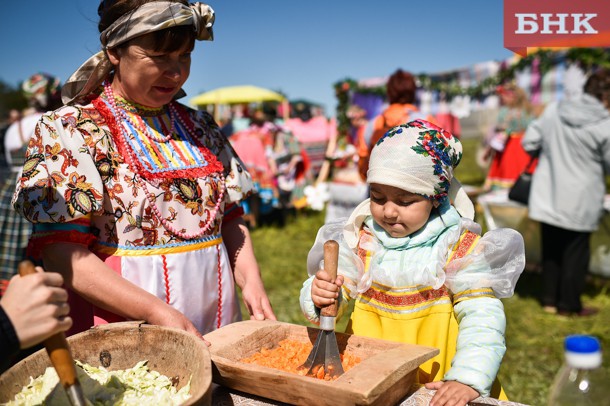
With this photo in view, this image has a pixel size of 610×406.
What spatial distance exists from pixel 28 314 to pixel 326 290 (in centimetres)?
76

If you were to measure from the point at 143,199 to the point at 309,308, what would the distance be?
599 mm

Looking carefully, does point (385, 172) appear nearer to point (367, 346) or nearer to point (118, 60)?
point (367, 346)

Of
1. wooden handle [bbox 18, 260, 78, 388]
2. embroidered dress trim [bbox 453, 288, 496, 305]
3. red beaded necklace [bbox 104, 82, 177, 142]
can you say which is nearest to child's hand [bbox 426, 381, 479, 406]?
embroidered dress trim [bbox 453, 288, 496, 305]

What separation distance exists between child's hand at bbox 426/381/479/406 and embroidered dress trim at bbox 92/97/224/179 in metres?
1.01

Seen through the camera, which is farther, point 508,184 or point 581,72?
point 581,72

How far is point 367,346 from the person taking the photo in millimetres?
1488

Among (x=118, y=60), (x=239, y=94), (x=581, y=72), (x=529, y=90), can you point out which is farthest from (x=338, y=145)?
(x=118, y=60)

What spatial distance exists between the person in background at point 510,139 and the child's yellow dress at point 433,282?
5646 millimetres

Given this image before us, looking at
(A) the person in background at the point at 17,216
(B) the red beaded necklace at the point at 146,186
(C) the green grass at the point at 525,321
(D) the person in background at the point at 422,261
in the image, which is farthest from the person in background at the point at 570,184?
(A) the person in background at the point at 17,216

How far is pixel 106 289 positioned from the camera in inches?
63.4

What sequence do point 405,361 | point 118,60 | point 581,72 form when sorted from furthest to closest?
point 581,72
point 118,60
point 405,361

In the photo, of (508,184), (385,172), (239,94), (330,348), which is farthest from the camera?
(239,94)

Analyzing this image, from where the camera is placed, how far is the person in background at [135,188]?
1.61m

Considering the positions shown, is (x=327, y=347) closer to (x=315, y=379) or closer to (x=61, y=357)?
(x=315, y=379)
